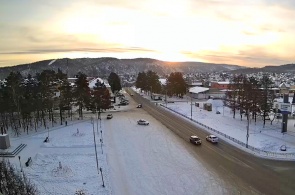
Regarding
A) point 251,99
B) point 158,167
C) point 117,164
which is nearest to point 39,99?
point 117,164

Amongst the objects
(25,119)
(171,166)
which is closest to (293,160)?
(171,166)

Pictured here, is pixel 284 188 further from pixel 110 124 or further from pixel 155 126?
pixel 110 124

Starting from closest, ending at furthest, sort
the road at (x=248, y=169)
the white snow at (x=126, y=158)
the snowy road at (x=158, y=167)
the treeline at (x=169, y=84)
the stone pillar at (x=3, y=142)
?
the snowy road at (x=158, y=167) → the road at (x=248, y=169) → the white snow at (x=126, y=158) → the stone pillar at (x=3, y=142) → the treeline at (x=169, y=84)

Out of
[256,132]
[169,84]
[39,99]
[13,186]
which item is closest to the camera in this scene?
[13,186]

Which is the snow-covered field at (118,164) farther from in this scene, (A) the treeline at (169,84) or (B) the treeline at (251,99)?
(A) the treeline at (169,84)

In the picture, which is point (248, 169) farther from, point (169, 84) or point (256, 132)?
point (169, 84)

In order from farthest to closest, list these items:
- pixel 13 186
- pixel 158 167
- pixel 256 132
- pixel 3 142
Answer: pixel 256 132
pixel 3 142
pixel 158 167
pixel 13 186

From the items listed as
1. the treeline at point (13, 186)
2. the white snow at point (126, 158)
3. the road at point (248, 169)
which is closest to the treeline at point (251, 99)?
the white snow at point (126, 158)

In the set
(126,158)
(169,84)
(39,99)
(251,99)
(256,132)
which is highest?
(39,99)
